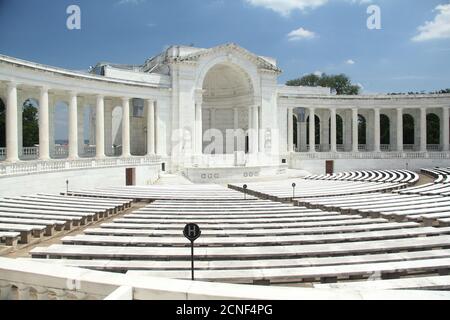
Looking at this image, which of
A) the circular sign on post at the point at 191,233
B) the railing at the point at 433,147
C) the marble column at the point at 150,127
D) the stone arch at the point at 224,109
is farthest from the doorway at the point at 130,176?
the railing at the point at 433,147

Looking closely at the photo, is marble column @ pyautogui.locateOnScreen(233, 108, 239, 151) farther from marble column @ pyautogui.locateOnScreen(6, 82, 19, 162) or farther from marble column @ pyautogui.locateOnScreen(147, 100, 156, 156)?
marble column @ pyautogui.locateOnScreen(6, 82, 19, 162)

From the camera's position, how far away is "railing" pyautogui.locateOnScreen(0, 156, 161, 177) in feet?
A: 102

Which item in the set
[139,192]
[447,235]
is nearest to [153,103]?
[139,192]

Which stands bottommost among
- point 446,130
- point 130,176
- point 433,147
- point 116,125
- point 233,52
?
point 130,176

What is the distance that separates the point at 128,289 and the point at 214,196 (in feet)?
79.7

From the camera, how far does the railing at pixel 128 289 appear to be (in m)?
5.34

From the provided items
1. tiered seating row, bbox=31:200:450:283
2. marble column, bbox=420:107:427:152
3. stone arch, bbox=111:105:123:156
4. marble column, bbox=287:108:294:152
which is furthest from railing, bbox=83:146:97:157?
marble column, bbox=420:107:427:152

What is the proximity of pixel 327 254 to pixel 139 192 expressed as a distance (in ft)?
73.0

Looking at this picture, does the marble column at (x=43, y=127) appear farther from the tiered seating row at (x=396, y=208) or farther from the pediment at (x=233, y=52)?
the tiered seating row at (x=396, y=208)

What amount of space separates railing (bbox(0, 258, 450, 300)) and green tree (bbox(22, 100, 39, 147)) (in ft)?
231

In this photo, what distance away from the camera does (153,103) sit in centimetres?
5241

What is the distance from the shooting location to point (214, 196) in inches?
1173

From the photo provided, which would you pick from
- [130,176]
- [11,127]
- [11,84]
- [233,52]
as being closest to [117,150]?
[130,176]

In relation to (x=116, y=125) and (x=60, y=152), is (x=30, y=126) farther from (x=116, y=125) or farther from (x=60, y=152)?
(x=60, y=152)
